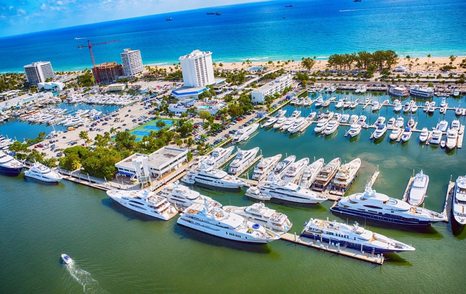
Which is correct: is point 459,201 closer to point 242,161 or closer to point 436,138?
point 436,138

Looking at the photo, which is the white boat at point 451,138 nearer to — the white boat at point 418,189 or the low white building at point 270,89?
the white boat at point 418,189

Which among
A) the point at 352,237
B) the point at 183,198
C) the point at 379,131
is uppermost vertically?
the point at 379,131

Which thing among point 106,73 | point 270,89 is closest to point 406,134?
point 270,89

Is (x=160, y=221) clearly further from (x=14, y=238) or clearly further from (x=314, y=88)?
Result: (x=314, y=88)

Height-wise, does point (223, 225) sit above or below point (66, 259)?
above

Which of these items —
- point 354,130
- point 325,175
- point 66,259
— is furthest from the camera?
point 354,130

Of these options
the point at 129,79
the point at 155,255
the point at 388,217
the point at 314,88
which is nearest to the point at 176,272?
the point at 155,255

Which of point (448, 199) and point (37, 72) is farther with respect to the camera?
point (37, 72)
